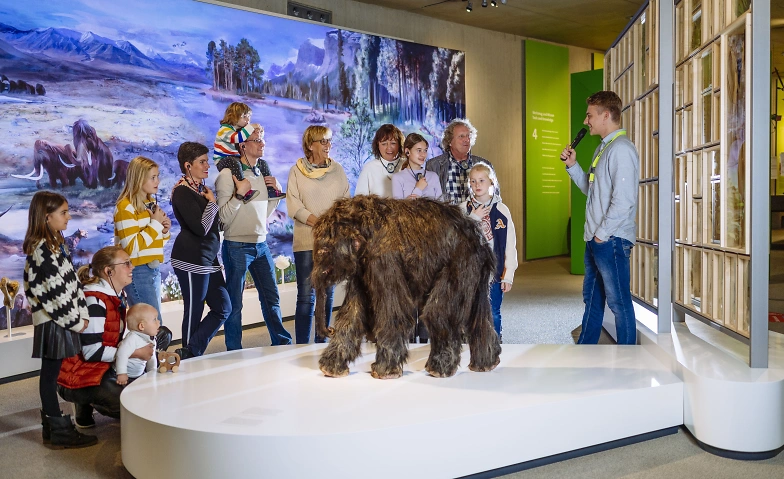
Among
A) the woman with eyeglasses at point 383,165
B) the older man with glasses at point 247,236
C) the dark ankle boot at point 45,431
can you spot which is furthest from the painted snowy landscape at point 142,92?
the woman with eyeglasses at point 383,165

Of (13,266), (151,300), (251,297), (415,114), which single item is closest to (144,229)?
(151,300)

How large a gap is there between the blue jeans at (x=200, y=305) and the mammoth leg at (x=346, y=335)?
1.30 meters

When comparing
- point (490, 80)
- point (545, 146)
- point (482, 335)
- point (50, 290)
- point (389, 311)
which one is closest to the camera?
point (389, 311)

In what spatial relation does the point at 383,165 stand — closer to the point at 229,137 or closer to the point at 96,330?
the point at 229,137

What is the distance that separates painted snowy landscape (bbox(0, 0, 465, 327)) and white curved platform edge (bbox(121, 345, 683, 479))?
198 centimetres

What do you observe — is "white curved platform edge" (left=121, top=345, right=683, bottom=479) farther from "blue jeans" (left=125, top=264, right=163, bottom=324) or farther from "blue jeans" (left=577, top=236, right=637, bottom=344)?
"blue jeans" (left=125, top=264, right=163, bottom=324)

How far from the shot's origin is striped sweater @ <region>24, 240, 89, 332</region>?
124 inches

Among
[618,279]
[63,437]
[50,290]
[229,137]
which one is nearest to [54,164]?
[229,137]

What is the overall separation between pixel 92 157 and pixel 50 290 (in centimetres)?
276

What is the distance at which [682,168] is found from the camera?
406 cm

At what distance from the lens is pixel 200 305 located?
13.3ft

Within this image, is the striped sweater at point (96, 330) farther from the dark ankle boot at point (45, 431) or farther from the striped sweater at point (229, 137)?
the striped sweater at point (229, 137)

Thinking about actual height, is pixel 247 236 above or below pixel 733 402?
above

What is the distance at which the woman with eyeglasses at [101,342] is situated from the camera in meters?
3.27
